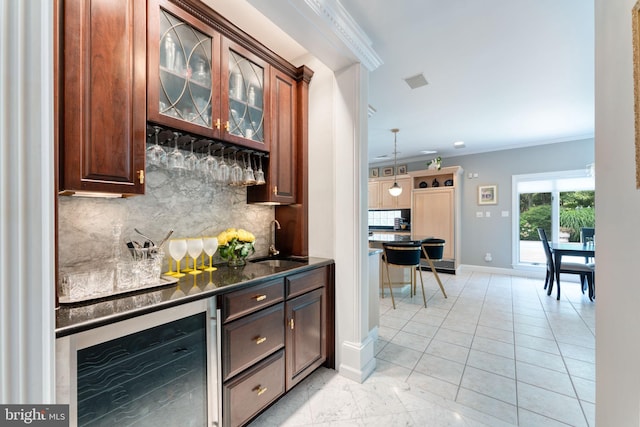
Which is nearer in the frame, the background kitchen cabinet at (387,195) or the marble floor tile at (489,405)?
the marble floor tile at (489,405)

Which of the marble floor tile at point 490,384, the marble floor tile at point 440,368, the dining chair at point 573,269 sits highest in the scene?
the dining chair at point 573,269

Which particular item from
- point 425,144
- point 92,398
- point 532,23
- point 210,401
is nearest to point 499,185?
point 425,144

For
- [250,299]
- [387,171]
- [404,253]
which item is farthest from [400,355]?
[387,171]

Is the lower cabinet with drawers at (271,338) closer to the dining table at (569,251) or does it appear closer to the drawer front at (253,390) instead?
the drawer front at (253,390)

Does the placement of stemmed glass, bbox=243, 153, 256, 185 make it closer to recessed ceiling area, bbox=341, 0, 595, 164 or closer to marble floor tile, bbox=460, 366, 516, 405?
recessed ceiling area, bbox=341, 0, 595, 164

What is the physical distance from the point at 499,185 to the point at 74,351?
6651mm

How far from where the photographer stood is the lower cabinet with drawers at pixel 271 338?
1343mm

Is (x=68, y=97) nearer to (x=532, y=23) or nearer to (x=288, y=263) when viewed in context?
(x=288, y=263)

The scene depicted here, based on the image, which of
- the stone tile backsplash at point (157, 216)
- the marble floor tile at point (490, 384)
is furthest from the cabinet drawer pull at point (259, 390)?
the marble floor tile at point (490, 384)

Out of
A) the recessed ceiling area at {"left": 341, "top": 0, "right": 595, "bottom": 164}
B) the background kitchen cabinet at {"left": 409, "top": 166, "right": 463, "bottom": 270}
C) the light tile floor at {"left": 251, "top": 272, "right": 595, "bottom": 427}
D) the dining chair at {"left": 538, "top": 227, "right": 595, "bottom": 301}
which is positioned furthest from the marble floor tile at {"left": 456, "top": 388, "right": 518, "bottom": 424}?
the background kitchen cabinet at {"left": 409, "top": 166, "right": 463, "bottom": 270}

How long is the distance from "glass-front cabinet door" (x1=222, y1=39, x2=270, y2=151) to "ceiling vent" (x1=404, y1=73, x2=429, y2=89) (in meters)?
1.62

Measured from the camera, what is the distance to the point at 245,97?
5.91 ft

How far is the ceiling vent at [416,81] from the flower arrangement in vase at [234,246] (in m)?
2.36

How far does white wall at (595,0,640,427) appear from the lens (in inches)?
32.4
